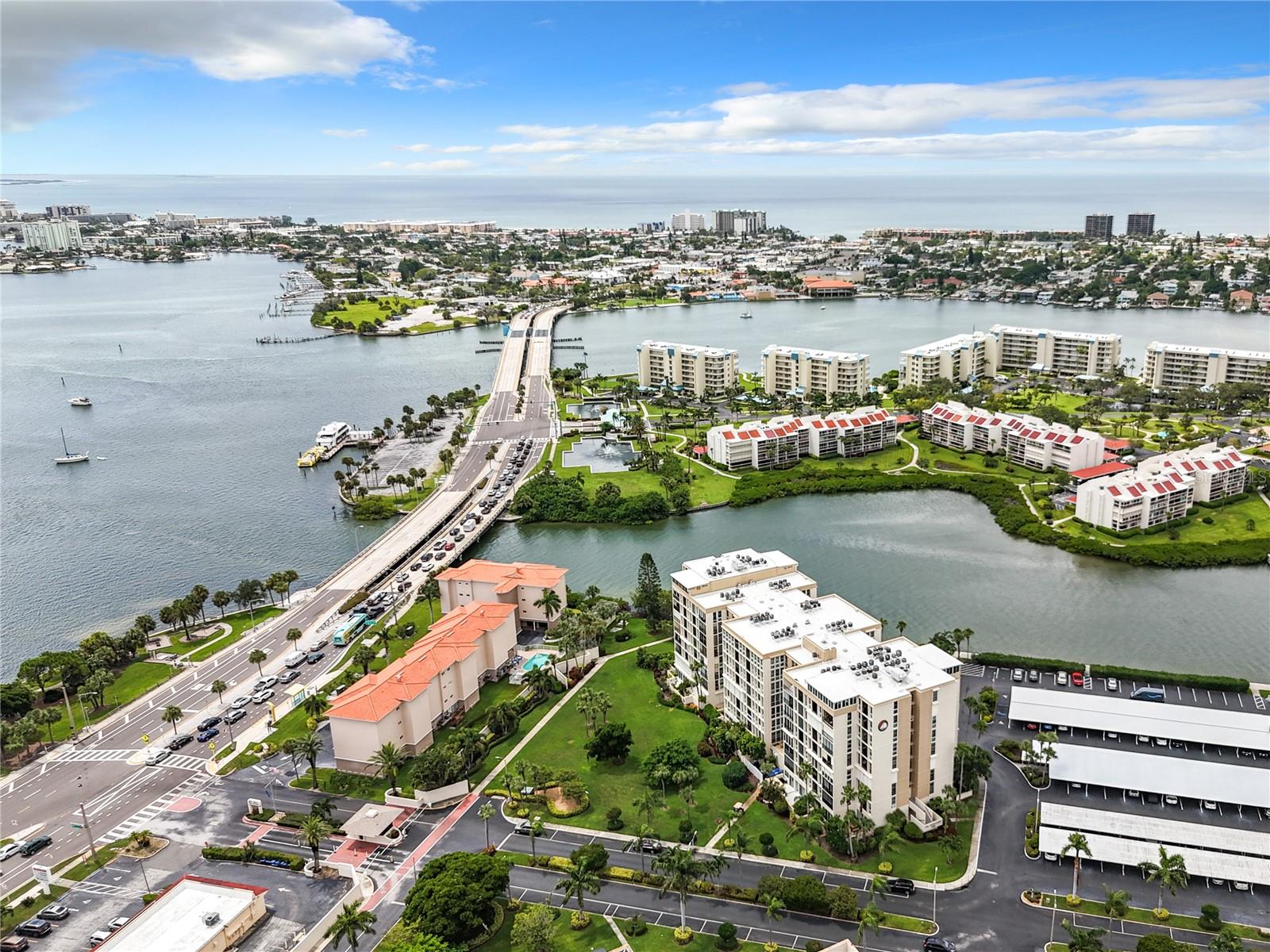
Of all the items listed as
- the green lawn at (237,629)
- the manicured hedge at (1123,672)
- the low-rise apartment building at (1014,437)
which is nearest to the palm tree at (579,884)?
the manicured hedge at (1123,672)

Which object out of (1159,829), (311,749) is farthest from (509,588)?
(1159,829)

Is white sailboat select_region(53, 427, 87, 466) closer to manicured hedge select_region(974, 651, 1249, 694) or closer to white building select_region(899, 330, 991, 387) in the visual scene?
manicured hedge select_region(974, 651, 1249, 694)

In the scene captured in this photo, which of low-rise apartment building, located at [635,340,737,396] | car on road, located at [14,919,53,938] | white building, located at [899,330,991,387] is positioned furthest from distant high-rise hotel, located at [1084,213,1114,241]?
car on road, located at [14,919,53,938]

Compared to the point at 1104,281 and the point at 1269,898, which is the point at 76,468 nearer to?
the point at 1269,898

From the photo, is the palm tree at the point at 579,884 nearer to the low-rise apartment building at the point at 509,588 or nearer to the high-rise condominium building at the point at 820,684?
the high-rise condominium building at the point at 820,684

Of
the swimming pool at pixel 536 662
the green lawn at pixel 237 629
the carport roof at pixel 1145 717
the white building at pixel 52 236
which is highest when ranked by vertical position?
the white building at pixel 52 236

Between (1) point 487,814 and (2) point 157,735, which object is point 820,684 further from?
(2) point 157,735
